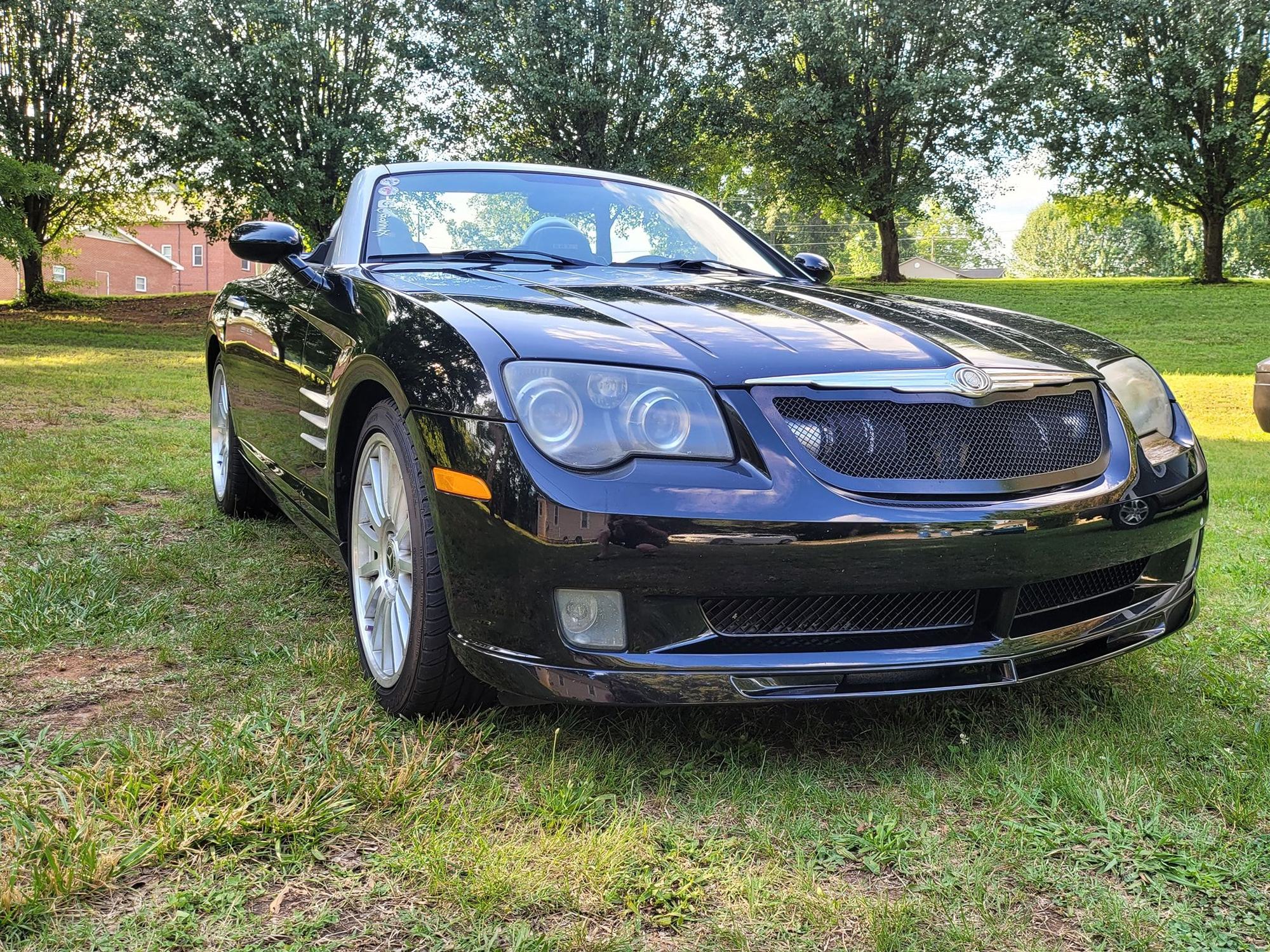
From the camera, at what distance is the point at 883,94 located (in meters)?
24.5

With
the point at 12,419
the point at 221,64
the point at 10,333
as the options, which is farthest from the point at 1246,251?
the point at 12,419

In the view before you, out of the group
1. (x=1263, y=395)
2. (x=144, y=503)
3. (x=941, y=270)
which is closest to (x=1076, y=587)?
(x=144, y=503)

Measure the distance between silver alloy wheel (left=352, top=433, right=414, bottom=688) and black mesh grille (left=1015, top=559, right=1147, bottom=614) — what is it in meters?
1.36

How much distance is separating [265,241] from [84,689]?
4.92 feet

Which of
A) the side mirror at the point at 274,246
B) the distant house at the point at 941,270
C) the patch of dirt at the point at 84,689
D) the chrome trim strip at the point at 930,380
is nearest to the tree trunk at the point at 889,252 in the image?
the side mirror at the point at 274,246

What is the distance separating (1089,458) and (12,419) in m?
7.79

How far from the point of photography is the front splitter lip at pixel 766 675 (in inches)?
81.7

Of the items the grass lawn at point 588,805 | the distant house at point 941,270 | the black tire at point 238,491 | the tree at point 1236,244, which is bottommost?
the grass lawn at point 588,805

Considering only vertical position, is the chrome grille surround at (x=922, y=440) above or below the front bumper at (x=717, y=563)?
above

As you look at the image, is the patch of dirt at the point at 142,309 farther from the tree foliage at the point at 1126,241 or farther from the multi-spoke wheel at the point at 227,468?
the tree foliage at the point at 1126,241

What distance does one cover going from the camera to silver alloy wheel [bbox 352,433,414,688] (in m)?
2.52

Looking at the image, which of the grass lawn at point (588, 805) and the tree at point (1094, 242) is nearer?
the grass lawn at point (588, 805)

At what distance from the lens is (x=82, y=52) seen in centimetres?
2506

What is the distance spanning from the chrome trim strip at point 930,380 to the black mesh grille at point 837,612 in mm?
422
